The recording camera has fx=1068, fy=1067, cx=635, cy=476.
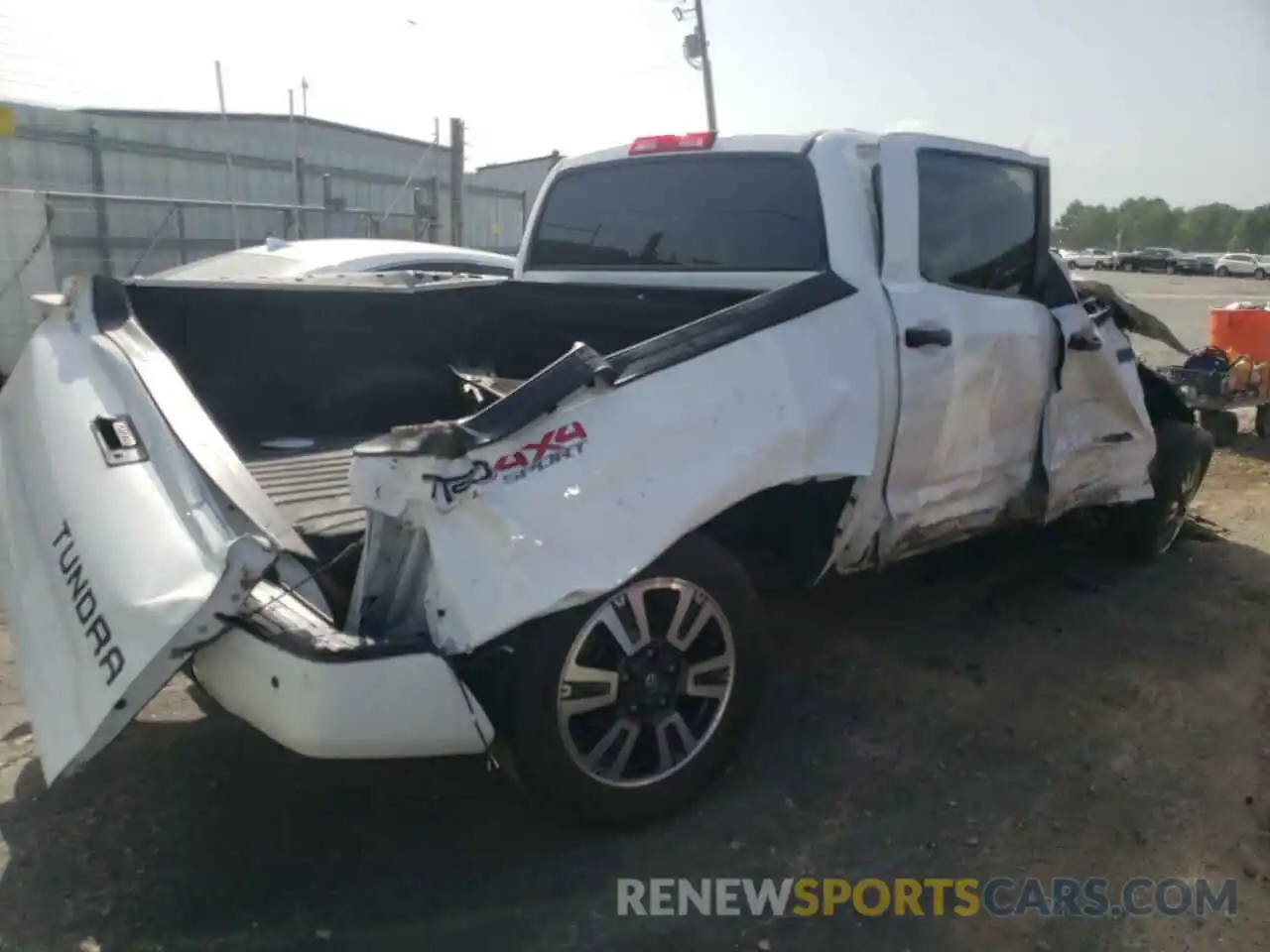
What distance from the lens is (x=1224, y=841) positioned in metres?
3.18

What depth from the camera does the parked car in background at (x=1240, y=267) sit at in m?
54.8

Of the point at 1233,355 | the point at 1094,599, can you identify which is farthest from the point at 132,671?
the point at 1233,355

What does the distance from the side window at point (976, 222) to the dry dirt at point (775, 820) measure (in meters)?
1.59

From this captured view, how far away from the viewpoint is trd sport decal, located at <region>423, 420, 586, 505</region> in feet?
8.30

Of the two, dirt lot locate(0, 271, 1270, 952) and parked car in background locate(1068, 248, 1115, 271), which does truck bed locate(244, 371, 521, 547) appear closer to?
dirt lot locate(0, 271, 1270, 952)

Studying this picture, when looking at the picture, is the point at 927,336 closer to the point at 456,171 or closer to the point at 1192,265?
the point at 456,171

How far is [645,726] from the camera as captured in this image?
306 centimetres

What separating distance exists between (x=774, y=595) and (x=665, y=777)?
1957 mm

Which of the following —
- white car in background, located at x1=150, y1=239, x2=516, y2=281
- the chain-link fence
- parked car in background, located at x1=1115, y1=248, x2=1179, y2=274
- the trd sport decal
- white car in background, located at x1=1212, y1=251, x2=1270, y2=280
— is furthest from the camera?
parked car in background, located at x1=1115, y1=248, x2=1179, y2=274

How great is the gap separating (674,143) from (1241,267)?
61.2 metres

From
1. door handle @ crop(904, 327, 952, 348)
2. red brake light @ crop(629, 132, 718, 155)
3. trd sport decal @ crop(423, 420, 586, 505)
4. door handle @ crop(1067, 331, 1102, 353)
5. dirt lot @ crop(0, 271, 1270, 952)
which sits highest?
red brake light @ crop(629, 132, 718, 155)

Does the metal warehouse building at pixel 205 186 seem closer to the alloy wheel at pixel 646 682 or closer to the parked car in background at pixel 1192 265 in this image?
the alloy wheel at pixel 646 682

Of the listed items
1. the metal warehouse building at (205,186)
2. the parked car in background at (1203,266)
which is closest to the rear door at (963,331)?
the metal warehouse building at (205,186)

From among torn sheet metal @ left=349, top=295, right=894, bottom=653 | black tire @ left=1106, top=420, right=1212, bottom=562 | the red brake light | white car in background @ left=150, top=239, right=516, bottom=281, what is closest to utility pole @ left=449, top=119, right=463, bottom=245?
white car in background @ left=150, top=239, right=516, bottom=281
